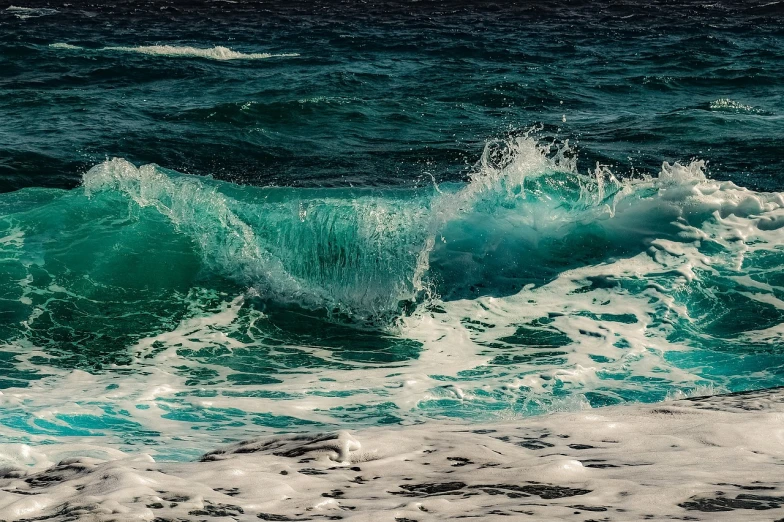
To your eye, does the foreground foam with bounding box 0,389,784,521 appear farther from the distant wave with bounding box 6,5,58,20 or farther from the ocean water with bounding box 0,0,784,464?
the distant wave with bounding box 6,5,58,20

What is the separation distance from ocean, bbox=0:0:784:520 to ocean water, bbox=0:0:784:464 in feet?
0.10

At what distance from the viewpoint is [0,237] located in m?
9.41

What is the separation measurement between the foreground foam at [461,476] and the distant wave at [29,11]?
26.1m

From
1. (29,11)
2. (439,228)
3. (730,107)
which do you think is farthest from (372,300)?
(29,11)

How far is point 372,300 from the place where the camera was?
819cm

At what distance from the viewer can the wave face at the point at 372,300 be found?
623 cm

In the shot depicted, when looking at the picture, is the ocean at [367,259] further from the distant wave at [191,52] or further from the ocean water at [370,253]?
the distant wave at [191,52]

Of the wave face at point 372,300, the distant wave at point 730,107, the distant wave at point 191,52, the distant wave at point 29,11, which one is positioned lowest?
the wave face at point 372,300

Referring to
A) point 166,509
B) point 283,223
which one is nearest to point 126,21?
point 283,223

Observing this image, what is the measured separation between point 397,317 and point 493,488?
4.50m

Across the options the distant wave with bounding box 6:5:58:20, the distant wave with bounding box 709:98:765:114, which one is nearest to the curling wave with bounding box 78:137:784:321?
the distant wave with bounding box 709:98:765:114

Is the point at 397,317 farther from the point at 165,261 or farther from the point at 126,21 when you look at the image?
the point at 126,21

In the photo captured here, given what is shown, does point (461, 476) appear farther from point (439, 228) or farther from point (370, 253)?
point (439, 228)

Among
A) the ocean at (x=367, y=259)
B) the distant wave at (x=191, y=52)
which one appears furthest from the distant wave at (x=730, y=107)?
the distant wave at (x=191, y=52)
